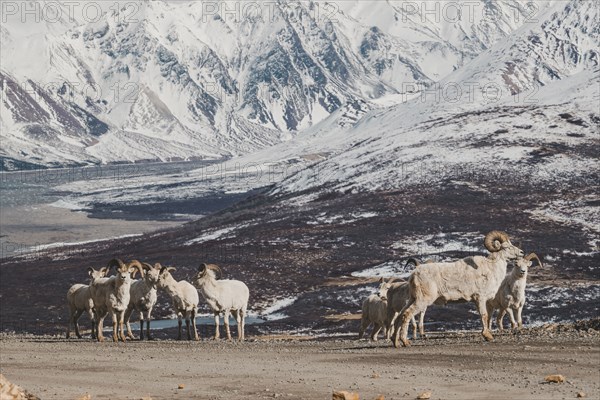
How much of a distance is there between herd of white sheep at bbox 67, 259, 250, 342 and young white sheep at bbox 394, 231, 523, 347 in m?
11.6

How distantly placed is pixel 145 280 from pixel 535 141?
136m

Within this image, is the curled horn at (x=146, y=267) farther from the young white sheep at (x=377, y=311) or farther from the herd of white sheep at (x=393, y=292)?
the young white sheep at (x=377, y=311)

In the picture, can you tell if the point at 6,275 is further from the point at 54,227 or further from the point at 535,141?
the point at 535,141

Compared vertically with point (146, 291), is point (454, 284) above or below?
above

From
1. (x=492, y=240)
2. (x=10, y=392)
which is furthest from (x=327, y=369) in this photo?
(x=10, y=392)

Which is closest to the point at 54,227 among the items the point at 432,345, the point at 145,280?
the point at 145,280

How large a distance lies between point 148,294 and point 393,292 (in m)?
12.7

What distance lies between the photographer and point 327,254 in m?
110

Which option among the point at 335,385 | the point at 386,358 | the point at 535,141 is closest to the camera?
the point at 335,385

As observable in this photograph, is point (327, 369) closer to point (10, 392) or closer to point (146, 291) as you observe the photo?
Result: point (10, 392)

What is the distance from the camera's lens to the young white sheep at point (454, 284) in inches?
1181

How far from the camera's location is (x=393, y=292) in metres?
32.7

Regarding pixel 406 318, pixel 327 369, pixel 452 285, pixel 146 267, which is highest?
pixel 146 267

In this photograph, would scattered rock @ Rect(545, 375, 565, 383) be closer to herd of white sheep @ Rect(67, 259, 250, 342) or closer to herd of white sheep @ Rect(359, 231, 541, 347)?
herd of white sheep @ Rect(359, 231, 541, 347)
